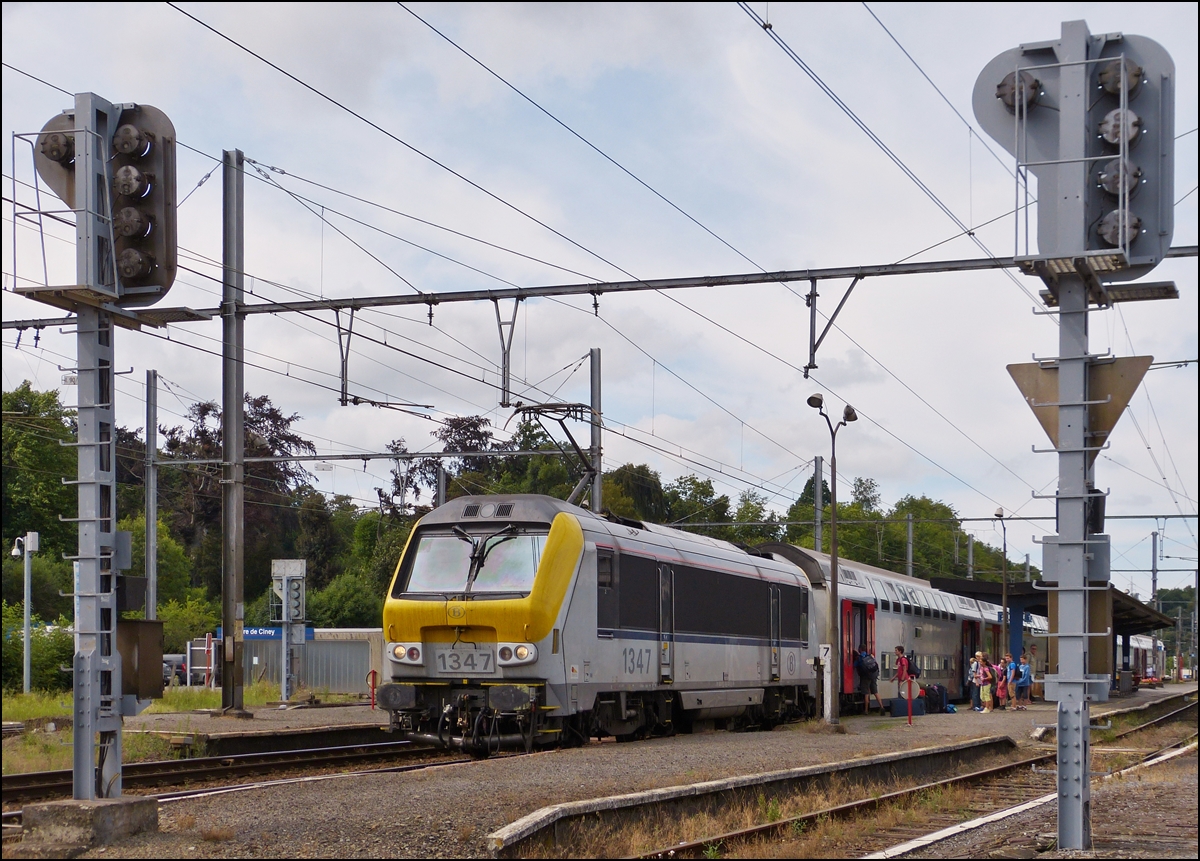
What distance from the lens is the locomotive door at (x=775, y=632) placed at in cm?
2453

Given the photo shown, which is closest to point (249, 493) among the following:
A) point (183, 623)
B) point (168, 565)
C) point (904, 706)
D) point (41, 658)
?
point (168, 565)

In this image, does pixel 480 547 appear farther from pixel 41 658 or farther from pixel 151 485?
pixel 41 658

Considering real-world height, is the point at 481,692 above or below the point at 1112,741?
above

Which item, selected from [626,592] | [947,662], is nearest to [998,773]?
[626,592]

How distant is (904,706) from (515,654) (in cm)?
1783

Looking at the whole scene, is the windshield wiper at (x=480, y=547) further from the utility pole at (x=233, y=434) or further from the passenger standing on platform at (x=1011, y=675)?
the passenger standing on platform at (x=1011, y=675)

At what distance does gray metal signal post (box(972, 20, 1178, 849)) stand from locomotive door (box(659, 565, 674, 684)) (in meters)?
9.61

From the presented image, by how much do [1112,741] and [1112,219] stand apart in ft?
56.4

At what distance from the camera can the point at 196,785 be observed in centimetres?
1412

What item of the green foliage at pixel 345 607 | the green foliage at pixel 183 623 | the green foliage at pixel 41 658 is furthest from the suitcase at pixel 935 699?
the green foliage at pixel 183 623

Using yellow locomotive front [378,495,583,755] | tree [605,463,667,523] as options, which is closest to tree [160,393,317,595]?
tree [605,463,667,523]

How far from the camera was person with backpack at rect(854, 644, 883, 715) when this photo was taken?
97.5 ft

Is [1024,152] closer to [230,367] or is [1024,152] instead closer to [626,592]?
[626,592]

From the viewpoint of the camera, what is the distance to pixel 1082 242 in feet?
33.4
